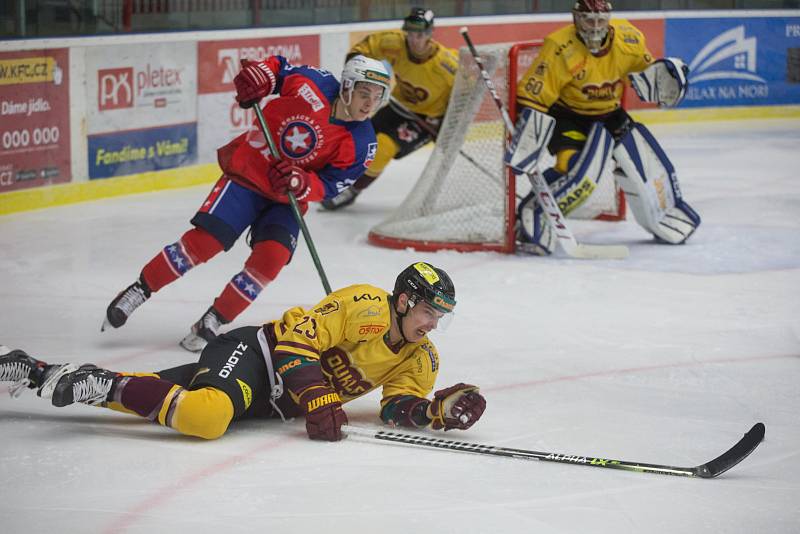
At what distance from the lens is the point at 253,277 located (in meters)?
4.36

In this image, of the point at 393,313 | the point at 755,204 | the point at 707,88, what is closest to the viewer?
the point at 393,313

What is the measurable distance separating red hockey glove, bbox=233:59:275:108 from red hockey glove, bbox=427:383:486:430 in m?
1.52

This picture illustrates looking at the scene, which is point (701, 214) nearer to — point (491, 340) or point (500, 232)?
point (500, 232)

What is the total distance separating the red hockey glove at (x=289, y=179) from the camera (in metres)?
4.23

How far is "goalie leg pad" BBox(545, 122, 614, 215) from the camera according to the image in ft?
20.4

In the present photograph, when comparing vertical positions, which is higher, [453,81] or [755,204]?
[453,81]

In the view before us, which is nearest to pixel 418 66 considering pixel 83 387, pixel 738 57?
pixel 83 387

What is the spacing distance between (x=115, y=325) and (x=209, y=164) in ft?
12.1

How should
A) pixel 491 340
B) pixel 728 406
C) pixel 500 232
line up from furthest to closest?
pixel 500 232 < pixel 491 340 < pixel 728 406

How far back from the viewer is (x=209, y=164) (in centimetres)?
792

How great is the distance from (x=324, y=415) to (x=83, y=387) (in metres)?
0.61

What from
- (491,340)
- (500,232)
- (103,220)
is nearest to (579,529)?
(491,340)

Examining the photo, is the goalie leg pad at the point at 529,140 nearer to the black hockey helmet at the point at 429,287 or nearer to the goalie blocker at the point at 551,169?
the goalie blocker at the point at 551,169

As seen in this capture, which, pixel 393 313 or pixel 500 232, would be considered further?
pixel 500 232
